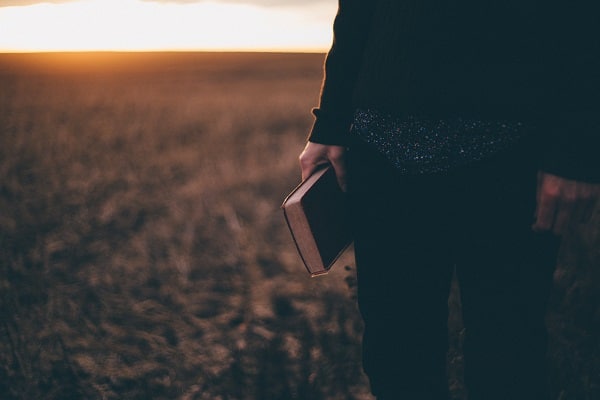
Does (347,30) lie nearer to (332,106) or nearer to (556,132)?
(332,106)

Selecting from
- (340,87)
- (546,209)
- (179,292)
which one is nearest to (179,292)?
(179,292)

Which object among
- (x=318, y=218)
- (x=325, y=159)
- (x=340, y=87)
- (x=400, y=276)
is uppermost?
(x=340, y=87)

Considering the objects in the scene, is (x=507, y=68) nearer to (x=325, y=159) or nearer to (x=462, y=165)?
(x=462, y=165)

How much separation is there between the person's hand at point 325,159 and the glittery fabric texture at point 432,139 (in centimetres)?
12

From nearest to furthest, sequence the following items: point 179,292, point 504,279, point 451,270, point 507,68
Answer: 1. point 507,68
2. point 504,279
3. point 451,270
4. point 179,292

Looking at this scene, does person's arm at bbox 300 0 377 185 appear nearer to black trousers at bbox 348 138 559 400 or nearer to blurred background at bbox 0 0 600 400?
black trousers at bbox 348 138 559 400

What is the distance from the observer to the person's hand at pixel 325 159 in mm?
1006

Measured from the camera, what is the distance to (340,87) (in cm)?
98

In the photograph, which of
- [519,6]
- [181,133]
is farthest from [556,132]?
[181,133]

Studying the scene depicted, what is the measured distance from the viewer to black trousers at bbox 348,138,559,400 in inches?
31.8

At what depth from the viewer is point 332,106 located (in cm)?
99

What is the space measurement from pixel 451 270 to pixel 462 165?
28 cm

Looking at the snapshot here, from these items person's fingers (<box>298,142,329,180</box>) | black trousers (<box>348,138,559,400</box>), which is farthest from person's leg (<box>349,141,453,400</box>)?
person's fingers (<box>298,142,329,180</box>)

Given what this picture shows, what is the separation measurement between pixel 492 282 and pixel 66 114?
26.9 ft
